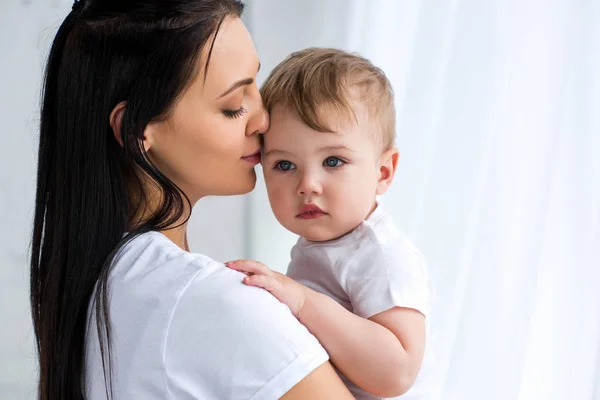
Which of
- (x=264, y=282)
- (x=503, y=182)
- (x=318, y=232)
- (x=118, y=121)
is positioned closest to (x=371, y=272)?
(x=318, y=232)

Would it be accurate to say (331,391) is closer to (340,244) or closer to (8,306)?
(340,244)

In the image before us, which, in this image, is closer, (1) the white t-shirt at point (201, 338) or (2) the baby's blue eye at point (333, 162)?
(1) the white t-shirt at point (201, 338)

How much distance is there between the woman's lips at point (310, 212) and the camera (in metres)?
1.48

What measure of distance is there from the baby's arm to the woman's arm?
0.40ft

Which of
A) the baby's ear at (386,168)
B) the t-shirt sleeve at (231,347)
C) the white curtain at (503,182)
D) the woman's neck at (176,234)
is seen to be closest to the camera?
the t-shirt sleeve at (231,347)

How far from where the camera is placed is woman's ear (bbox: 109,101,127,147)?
4.27 ft

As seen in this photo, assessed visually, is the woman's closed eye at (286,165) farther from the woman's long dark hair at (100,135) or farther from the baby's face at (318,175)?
the woman's long dark hair at (100,135)

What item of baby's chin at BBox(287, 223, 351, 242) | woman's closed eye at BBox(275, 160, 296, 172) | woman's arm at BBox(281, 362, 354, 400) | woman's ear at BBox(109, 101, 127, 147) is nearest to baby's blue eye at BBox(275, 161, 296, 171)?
woman's closed eye at BBox(275, 160, 296, 172)

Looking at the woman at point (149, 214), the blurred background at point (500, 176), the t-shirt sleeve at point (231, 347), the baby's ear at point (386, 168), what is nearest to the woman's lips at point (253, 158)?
the woman at point (149, 214)

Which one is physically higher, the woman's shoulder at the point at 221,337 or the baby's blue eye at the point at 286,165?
the baby's blue eye at the point at 286,165

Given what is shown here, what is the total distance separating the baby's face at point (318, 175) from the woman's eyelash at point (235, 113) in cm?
9

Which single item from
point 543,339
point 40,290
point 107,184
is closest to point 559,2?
point 543,339

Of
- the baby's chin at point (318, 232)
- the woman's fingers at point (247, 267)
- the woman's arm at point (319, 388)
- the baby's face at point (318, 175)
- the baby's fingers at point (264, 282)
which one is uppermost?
the baby's face at point (318, 175)

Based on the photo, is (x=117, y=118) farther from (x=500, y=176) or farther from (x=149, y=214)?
(x=500, y=176)
